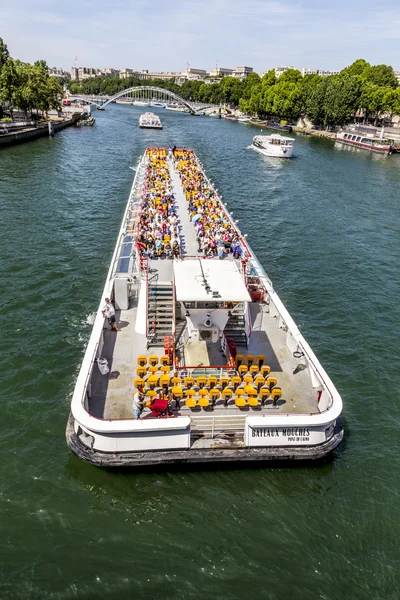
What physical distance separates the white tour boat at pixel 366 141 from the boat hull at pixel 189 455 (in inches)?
3984

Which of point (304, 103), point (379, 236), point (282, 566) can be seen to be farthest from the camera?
point (304, 103)

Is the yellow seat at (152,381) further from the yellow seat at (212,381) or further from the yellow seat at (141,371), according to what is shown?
the yellow seat at (212,381)

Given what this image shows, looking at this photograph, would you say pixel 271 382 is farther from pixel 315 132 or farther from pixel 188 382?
pixel 315 132

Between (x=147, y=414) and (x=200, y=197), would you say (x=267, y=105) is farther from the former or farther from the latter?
(x=147, y=414)

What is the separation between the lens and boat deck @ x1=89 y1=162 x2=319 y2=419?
50.3ft

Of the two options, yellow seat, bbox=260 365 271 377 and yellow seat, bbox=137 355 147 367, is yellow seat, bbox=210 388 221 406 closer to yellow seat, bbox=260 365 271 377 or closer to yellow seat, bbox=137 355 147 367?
yellow seat, bbox=260 365 271 377

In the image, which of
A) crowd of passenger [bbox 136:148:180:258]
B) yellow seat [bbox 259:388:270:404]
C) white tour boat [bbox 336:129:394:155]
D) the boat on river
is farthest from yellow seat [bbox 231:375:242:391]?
white tour boat [bbox 336:129:394:155]

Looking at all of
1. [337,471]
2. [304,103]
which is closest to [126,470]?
[337,471]

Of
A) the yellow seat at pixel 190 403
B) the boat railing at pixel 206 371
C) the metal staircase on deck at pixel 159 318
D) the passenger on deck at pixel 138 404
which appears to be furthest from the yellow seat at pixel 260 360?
the passenger on deck at pixel 138 404

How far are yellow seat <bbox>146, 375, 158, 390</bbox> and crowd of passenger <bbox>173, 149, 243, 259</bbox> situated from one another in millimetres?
9951

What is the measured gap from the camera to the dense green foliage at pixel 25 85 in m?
83.3

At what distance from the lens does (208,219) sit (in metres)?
30.6

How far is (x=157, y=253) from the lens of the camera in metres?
23.0

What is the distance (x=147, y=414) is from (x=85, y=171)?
55.2 m
